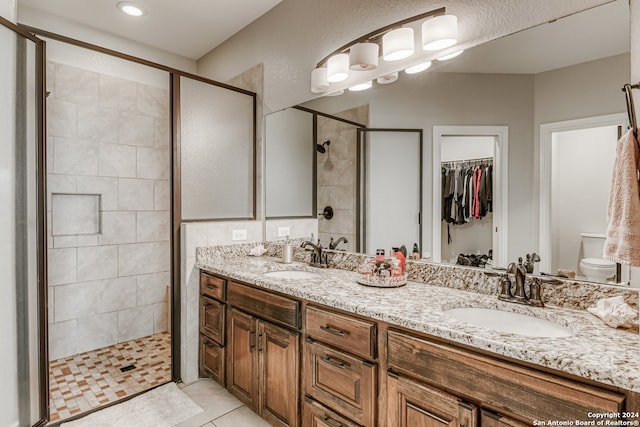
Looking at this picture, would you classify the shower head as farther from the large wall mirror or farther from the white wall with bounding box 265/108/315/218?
the large wall mirror

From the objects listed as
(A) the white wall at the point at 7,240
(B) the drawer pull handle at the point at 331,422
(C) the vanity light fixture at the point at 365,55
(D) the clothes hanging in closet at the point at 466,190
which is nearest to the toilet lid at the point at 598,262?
(D) the clothes hanging in closet at the point at 466,190

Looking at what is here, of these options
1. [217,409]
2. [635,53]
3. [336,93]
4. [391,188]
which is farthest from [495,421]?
[336,93]

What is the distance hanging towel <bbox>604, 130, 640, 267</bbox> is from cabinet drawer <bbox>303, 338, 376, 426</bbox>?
94 cm

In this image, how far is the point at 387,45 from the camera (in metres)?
1.83

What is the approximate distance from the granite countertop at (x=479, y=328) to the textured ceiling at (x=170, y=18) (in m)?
2.12

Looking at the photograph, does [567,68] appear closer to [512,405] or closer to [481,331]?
[481,331]

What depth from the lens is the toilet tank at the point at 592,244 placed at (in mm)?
1325

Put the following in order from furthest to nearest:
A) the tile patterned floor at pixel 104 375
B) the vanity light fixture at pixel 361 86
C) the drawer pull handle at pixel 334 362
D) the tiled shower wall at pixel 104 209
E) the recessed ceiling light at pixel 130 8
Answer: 1. the tiled shower wall at pixel 104 209
2. the recessed ceiling light at pixel 130 8
3. the tile patterned floor at pixel 104 375
4. the vanity light fixture at pixel 361 86
5. the drawer pull handle at pixel 334 362

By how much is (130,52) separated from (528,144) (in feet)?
11.2

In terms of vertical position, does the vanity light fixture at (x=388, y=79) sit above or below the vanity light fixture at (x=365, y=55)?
below

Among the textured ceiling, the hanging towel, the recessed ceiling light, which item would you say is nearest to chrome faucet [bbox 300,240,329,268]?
the hanging towel

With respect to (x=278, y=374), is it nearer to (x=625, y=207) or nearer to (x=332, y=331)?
(x=332, y=331)

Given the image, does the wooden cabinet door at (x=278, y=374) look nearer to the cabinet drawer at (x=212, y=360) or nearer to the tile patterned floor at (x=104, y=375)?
the cabinet drawer at (x=212, y=360)

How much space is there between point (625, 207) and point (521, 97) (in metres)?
0.67
